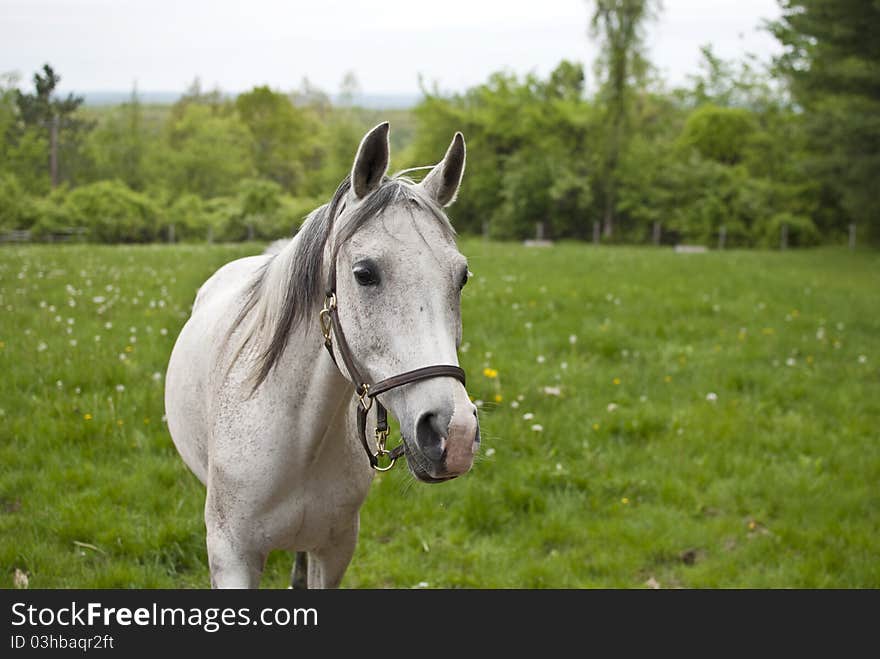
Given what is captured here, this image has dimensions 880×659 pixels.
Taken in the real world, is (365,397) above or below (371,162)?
below

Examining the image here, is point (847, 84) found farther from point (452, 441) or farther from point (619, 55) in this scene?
point (452, 441)

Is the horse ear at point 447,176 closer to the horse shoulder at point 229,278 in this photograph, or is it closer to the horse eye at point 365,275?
the horse eye at point 365,275

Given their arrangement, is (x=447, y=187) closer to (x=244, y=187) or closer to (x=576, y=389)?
(x=576, y=389)

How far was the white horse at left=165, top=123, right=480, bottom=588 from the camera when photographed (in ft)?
6.88

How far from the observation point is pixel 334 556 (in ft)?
10.0

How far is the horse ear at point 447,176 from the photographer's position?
96.1 inches

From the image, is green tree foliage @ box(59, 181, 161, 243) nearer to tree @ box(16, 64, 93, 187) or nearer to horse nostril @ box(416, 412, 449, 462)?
tree @ box(16, 64, 93, 187)

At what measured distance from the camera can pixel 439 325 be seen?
2125 mm

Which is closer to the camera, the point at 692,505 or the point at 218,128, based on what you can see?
the point at 692,505

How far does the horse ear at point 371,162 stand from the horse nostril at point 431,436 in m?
0.78

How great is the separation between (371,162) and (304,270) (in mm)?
491

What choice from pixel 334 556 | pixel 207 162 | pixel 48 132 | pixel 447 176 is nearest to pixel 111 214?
pixel 48 132
